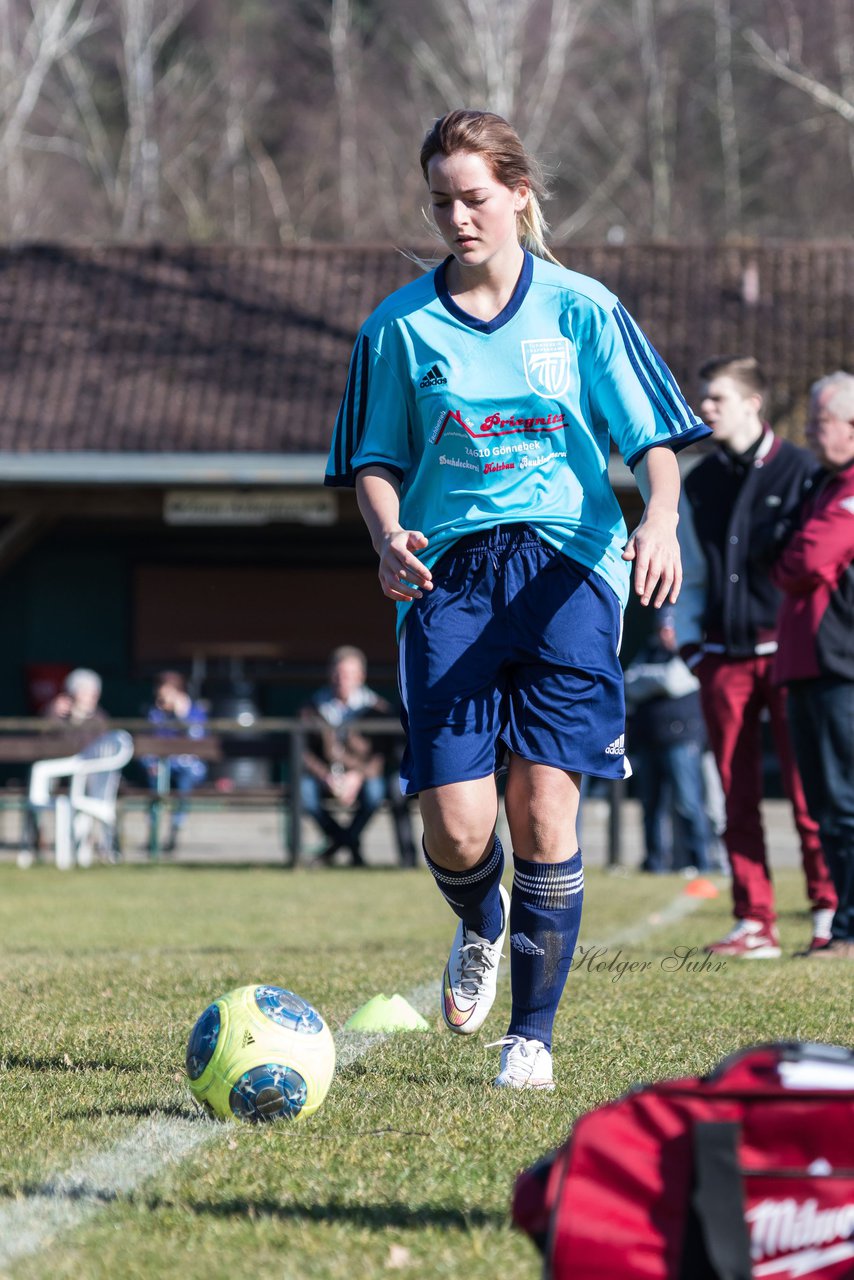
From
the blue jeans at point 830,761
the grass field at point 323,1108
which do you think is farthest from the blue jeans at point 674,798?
the blue jeans at point 830,761

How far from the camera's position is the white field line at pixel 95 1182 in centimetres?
260

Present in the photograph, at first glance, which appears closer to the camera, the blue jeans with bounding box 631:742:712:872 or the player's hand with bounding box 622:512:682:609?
the player's hand with bounding box 622:512:682:609

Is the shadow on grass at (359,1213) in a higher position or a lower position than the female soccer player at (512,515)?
lower

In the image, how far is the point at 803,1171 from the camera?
2.17m

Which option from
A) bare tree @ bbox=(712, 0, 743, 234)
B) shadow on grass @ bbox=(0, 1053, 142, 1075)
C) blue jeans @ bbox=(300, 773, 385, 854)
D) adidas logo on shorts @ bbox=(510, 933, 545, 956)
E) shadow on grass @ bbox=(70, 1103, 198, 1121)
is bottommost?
blue jeans @ bbox=(300, 773, 385, 854)

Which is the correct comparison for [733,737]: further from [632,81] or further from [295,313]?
[632,81]

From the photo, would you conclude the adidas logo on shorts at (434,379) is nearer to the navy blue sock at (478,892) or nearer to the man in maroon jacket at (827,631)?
the navy blue sock at (478,892)

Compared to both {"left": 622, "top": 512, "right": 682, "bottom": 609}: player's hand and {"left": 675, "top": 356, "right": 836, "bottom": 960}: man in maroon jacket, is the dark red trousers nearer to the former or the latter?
{"left": 675, "top": 356, "right": 836, "bottom": 960}: man in maroon jacket

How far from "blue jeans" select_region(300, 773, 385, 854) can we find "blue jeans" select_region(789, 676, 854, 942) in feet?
25.5

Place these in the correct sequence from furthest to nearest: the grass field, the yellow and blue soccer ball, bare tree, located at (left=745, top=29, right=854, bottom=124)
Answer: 1. bare tree, located at (left=745, top=29, right=854, bottom=124)
2. the yellow and blue soccer ball
3. the grass field

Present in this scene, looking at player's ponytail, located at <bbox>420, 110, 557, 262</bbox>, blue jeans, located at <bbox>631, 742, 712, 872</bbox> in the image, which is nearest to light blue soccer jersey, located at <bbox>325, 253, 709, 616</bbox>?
player's ponytail, located at <bbox>420, 110, 557, 262</bbox>

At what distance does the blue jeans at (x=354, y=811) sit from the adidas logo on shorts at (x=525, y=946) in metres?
10.2

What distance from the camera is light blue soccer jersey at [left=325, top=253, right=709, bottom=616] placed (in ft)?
12.9

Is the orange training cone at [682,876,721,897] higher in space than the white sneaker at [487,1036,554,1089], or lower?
lower
